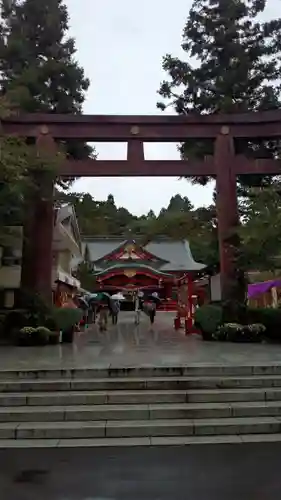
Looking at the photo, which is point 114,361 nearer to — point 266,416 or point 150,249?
point 266,416

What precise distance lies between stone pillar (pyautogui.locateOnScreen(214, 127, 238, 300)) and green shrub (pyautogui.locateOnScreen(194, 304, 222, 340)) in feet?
1.52

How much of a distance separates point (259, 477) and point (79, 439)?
2.45m

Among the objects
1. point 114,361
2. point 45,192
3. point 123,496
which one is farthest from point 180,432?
point 45,192

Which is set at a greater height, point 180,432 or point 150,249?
point 150,249

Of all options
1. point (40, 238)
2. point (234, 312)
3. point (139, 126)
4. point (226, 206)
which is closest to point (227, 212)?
point (226, 206)

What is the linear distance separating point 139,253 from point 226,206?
69.8 feet

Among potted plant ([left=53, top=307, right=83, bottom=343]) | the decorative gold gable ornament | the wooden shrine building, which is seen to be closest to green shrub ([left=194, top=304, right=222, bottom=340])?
potted plant ([left=53, top=307, right=83, bottom=343])

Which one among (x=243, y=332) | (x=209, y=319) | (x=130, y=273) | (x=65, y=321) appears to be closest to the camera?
(x=243, y=332)

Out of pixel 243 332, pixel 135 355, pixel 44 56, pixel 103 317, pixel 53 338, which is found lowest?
pixel 135 355

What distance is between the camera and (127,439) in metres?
6.21

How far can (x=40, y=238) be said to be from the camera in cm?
1405

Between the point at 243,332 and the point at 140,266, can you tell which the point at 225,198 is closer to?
the point at 243,332

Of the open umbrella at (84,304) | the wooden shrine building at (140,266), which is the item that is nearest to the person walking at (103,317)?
the open umbrella at (84,304)

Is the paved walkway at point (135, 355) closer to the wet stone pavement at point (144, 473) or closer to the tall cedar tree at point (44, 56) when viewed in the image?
the wet stone pavement at point (144, 473)
